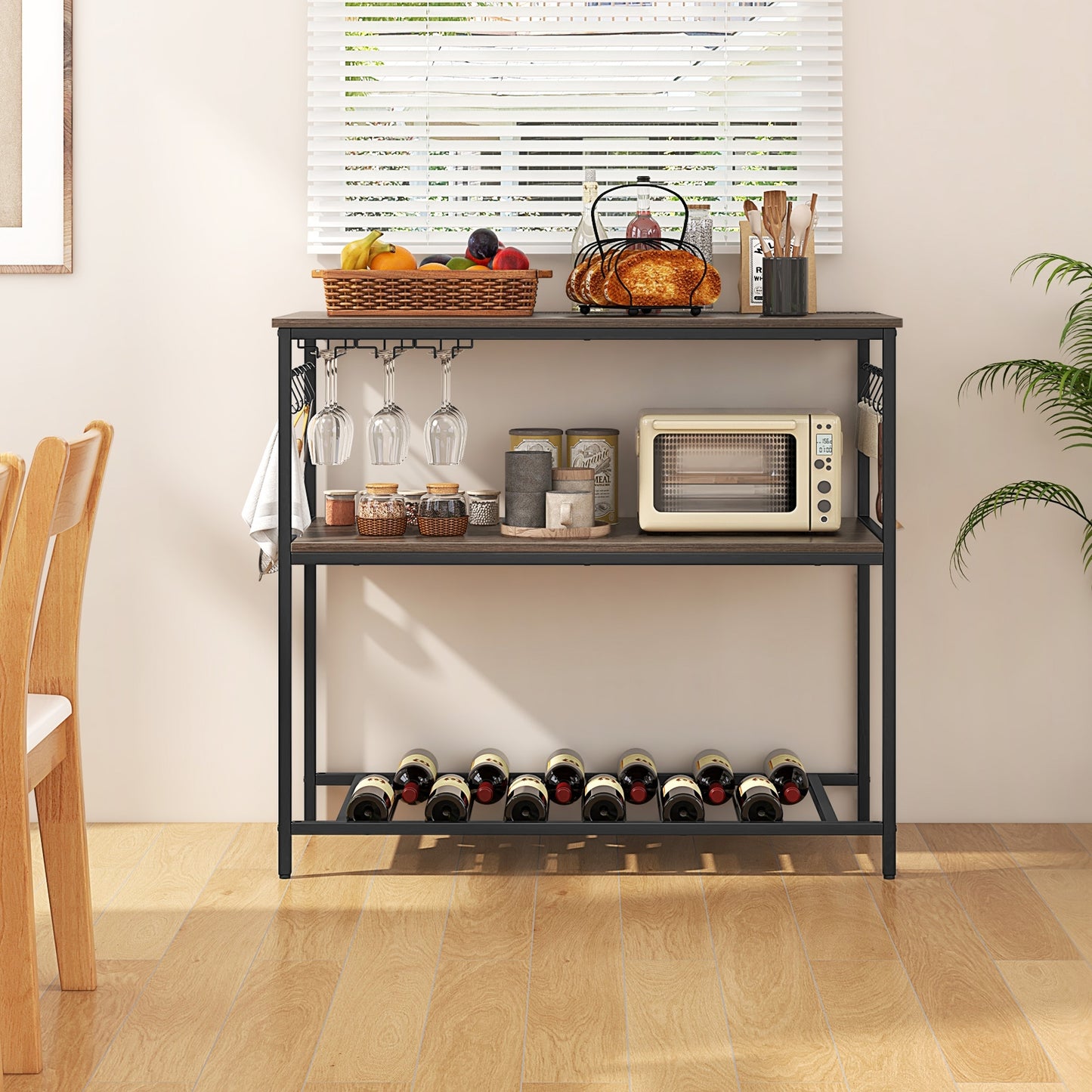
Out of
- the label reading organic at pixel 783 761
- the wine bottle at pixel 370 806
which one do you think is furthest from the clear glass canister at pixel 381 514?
the label reading organic at pixel 783 761

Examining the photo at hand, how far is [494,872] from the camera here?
300 cm

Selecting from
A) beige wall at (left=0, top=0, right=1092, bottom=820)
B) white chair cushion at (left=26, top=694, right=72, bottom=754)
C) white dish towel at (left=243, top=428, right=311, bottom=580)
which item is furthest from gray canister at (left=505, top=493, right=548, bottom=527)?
white chair cushion at (left=26, top=694, right=72, bottom=754)

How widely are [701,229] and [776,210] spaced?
186 millimetres

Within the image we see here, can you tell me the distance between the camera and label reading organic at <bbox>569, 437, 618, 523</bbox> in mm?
Answer: 2996

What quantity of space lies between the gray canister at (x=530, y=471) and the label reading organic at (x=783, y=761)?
0.92m

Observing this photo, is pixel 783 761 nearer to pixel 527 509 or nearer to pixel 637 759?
pixel 637 759

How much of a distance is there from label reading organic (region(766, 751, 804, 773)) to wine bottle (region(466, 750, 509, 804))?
0.66 m

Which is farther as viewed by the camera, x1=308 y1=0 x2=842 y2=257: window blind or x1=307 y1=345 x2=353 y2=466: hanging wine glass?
x1=308 y1=0 x2=842 y2=257: window blind

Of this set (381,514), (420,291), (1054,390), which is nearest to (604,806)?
(381,514)

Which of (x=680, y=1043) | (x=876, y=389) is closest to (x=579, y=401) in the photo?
(x=876, y=389)

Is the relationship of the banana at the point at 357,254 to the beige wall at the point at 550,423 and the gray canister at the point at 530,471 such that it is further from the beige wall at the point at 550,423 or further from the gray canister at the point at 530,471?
the gray canister at the point at 530,471

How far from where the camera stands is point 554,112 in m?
3.13

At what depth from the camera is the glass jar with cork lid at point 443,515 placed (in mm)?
2846

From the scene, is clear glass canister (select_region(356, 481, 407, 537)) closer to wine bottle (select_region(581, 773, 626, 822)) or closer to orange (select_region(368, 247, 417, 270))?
orange (select_region(368, 247, 417, 270))
